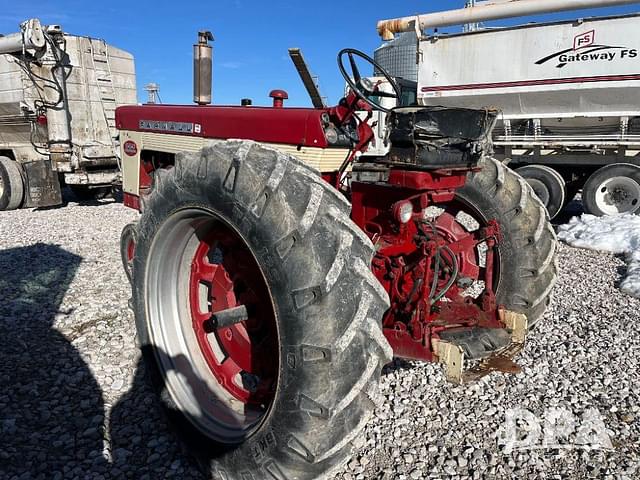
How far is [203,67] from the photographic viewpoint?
4.16m

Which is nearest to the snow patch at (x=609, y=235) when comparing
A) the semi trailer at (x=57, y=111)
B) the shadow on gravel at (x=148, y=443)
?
the shadow on gravel at (x=148, y=443)

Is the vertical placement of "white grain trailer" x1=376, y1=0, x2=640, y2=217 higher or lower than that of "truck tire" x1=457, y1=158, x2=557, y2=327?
higher

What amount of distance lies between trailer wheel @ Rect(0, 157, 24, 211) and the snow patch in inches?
356

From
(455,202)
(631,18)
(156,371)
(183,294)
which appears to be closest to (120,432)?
(156,371)

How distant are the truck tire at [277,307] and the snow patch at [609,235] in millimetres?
4799

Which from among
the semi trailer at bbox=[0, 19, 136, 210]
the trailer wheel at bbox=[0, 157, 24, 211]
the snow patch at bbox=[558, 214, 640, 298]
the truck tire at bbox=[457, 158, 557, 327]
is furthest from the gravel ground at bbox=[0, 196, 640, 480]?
the trailer wheel at bbox=[0, 157, 24, 211]

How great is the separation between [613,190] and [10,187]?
10250 millimetres

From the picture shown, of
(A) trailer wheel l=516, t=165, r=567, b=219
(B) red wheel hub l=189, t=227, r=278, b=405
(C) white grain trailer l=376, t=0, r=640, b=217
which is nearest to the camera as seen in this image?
(B) red wheel hub l=189, t=227, r=278, b=405

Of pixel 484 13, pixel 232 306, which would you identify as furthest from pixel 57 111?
pixel 232 306

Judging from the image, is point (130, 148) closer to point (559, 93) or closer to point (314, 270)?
point (314, 270)

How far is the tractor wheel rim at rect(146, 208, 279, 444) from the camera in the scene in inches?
91.7

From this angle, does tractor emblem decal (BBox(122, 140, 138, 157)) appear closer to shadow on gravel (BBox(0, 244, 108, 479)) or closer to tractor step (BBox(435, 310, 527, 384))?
shadow on gravel (BBox(0, 244, 108, 479))

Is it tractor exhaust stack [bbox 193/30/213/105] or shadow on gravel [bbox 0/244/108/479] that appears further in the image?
tractor exhaust stack [bbox 193/30/213/105]

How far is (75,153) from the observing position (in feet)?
29.2
